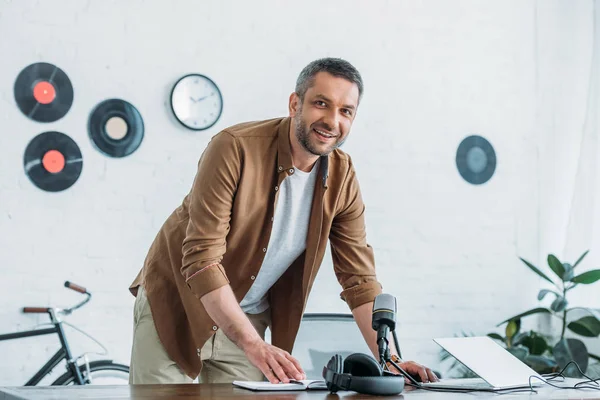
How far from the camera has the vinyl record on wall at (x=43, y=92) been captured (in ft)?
11.6

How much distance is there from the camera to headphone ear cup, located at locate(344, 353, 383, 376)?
1484 mm

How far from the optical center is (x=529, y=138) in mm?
4648

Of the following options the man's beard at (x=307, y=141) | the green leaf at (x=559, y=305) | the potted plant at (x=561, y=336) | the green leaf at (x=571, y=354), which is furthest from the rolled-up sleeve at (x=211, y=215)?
the green leaf at (x=559, y=305)

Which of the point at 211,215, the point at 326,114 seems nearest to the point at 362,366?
the point at 211,215

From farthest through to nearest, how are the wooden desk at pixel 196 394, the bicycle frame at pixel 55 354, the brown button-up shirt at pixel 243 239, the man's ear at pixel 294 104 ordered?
the bicycle frame at pixel 55 354 < the man's ear at pixel 294 104 < the brown button-up shirt at pixel 243 239 < the wooden desk at pixel 196 394

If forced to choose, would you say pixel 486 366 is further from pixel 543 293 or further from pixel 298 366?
pixel 543 293

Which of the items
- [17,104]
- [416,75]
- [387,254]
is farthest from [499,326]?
[17,104]

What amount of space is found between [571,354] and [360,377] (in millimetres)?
2908

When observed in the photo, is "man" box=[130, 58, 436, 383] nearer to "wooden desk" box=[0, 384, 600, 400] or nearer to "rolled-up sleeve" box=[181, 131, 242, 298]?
"rolled-up sleeve" box=[181, 131, 242, 298]

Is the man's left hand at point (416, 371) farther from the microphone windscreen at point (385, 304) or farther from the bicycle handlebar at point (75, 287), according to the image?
the bicycle handlebar at point (75, 287)

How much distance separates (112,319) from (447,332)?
1870mm

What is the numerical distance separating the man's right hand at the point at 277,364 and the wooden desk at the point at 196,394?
0.18 ft

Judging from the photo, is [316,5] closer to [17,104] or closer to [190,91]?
[190,91]

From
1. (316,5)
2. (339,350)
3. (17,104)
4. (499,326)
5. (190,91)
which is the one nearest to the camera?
(339,350)
